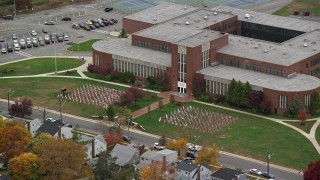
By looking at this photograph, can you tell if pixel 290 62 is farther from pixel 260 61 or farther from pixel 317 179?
pixel 317 179

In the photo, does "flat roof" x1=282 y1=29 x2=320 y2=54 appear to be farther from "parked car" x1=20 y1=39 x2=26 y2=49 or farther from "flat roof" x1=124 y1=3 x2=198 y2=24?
"parked car" x1=20 y1=39 x2=26 y2=49

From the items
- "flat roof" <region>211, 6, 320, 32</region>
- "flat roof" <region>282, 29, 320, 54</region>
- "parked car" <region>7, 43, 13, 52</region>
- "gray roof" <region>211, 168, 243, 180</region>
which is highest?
"flat roof" <region>282, 29, 320, 54</region>

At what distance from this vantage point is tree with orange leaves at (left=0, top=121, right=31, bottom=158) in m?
134

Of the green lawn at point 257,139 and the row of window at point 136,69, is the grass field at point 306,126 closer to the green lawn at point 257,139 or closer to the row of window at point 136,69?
the green lawn at point 257,139

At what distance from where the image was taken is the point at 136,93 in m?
155

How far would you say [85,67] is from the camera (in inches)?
6969

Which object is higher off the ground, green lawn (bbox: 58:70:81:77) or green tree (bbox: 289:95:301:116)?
green tree (bbox: 289:95:301:116)

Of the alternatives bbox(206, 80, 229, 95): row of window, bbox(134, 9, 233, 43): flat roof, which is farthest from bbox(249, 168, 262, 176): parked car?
bbox(134, 9, 233, 43): flat roof

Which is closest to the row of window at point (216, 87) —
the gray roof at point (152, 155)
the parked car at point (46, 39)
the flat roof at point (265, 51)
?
the flat roof at point (265, 51)

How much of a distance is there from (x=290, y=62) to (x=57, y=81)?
125 feet

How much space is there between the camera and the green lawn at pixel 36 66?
175m

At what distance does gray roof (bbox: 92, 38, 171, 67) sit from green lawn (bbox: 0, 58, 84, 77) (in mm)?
6133

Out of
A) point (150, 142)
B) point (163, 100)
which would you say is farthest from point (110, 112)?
point (163, 100)

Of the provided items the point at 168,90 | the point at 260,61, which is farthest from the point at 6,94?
the point at 260,61
